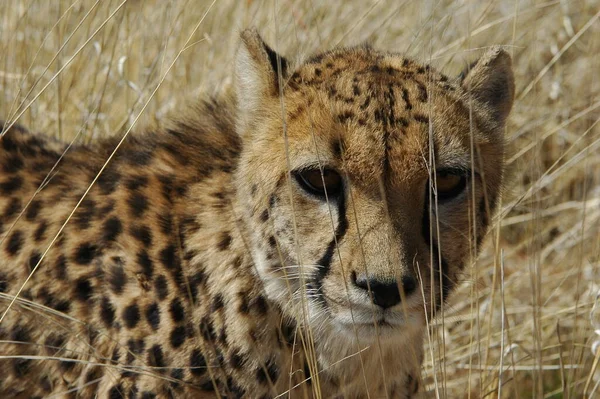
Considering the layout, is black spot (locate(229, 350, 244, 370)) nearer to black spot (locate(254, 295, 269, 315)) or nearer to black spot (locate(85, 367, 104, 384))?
black spot (locate(254, 295, 269, 315))

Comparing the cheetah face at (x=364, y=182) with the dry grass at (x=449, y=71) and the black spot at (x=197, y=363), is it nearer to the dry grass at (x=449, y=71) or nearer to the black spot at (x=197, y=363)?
the black spot at (x=197, y=363)

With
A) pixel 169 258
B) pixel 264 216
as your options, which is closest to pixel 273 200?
pixel 264 216

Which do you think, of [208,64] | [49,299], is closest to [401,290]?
[49,299]

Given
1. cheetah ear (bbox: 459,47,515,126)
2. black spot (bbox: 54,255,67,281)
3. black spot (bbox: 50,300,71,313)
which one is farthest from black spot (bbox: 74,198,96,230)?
cheetah ear (bbox: 459,47,515,126)

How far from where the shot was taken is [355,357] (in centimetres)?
270

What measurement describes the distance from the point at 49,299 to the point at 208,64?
2.17m

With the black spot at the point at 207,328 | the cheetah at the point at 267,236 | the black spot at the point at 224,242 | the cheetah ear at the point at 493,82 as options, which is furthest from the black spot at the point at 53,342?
the cheetah ear at the point at 493,82

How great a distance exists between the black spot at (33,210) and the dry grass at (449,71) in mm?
854

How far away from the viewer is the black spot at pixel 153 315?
2.67 m

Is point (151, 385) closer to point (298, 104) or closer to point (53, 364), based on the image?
point (53, 364)

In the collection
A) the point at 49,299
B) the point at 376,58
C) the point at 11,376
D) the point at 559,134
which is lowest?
the point at 11,376

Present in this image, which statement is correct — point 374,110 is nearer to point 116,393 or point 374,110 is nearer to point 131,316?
point 131,316

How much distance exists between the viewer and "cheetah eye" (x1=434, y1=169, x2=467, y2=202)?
8.38ft

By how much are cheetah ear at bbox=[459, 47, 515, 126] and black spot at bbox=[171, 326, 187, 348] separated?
3.44ft
